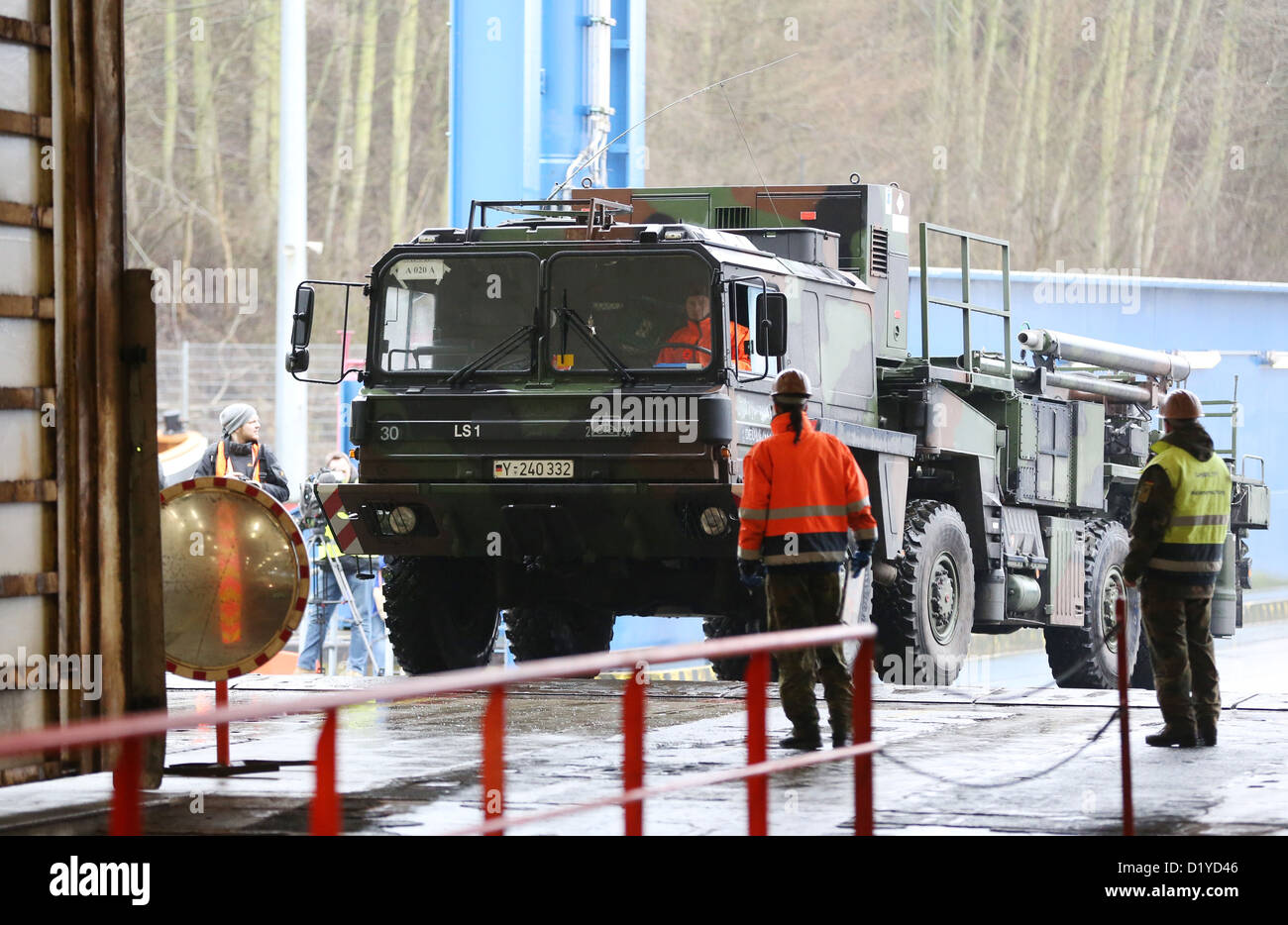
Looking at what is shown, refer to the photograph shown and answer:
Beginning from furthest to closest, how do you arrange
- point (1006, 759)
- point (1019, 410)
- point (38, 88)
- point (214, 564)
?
point (1019, 410), point (1006, 759), point (214, 564), point (38, 88)

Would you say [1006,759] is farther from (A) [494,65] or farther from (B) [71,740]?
(A) [494,65]

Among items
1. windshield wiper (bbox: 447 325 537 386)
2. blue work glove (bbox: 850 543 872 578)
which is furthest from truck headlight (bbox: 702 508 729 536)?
blue work glove (bbox: 850 543 872 578)

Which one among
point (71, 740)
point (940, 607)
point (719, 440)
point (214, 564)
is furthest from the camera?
point (940, 607)

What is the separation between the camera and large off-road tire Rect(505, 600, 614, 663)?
15984 mm

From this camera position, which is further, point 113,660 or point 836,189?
point 836,189

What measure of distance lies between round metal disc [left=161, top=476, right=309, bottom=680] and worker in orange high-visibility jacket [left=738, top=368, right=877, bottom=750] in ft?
7.48

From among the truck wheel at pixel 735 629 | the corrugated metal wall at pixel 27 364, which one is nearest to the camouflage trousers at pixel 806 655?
the truck wheel at pixel 735 629

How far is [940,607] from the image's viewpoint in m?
15.4

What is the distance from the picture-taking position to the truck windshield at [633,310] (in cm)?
1313

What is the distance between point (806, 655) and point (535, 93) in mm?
9734

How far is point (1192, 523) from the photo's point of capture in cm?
1088

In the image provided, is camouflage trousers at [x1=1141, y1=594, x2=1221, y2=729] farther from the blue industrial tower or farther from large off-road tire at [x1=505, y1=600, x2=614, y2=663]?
the blue industrial tower
